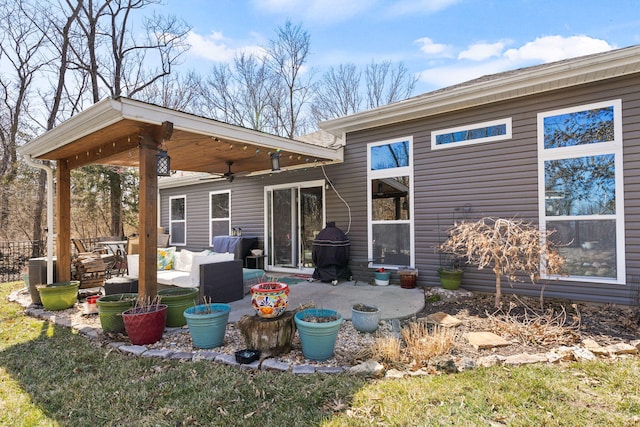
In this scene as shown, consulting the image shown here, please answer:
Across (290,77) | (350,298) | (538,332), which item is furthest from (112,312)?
(290,77)

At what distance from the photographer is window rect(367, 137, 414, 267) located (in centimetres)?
605

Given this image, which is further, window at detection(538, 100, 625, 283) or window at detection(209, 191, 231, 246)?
window at detection(209, 191, 231, 246)

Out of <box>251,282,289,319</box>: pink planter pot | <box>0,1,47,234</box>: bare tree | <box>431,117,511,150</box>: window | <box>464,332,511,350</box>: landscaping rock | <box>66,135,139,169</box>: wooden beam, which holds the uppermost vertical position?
<box>0,1,47,234</box>: bare tree

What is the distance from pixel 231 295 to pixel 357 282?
2468 millimetres

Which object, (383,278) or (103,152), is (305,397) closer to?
(383,278)

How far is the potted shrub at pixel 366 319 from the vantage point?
354 cm

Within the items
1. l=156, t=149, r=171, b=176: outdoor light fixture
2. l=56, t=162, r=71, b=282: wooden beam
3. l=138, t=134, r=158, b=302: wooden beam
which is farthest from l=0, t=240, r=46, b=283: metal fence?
l=156, t=149, r=171, b=176: outdoor light fixture

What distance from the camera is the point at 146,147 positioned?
12.4ft

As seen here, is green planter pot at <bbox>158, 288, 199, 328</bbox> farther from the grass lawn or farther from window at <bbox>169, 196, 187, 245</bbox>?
window at <bbox>169, 196, 187, 245</bbox>

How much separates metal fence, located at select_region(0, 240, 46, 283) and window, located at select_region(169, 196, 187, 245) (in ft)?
11.6

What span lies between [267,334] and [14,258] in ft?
34.0

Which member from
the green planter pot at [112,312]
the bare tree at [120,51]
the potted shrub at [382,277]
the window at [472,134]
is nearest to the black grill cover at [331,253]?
the potted shrub at [382,277]

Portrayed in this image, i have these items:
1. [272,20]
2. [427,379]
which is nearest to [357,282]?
[427,379]

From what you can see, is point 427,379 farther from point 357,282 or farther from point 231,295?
point 357,282
